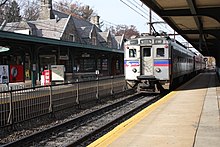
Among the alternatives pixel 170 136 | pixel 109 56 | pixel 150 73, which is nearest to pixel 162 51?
pixel 150 73

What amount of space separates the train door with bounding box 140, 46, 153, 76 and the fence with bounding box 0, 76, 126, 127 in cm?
256

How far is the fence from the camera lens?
9000 millimetres

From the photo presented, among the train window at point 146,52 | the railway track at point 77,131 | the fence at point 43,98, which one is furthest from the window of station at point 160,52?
the railway track at point 77,131

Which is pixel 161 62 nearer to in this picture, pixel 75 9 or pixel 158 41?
pixel 158 41

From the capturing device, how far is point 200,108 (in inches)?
408

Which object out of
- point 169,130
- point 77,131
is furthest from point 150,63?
point 169,130

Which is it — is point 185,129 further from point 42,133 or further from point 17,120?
point 17,120

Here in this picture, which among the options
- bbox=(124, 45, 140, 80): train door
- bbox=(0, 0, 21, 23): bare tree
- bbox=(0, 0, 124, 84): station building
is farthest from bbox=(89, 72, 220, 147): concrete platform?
bbox=(0, 0, 21, 23): bare tree

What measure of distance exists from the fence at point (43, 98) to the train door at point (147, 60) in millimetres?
2557

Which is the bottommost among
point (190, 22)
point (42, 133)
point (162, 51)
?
point (42, 133)

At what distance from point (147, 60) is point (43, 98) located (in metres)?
7.92

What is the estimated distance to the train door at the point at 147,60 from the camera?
17047mm

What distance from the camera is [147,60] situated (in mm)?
17141

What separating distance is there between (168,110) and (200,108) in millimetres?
1136
